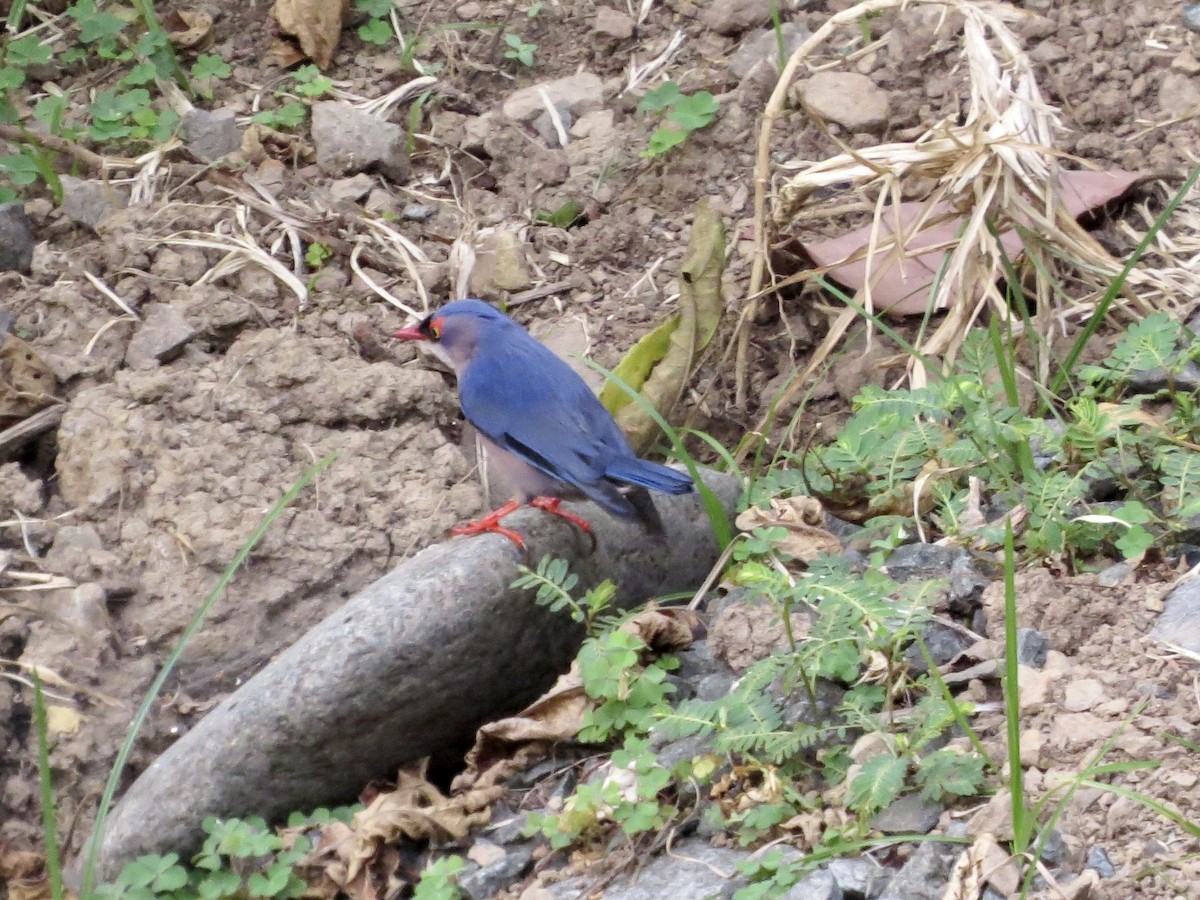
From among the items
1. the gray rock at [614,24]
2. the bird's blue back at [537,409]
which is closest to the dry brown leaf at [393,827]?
the bird's blue back at [537,409]

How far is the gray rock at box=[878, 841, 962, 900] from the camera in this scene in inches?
94.4

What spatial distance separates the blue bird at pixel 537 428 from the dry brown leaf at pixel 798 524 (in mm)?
263

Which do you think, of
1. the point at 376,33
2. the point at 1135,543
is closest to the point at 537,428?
the point at 1135,543

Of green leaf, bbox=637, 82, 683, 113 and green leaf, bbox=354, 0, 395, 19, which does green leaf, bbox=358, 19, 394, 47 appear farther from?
green leaf, bbox=637, 82, 683, 113

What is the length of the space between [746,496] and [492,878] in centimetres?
130

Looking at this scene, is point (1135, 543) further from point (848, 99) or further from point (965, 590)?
point (848, 99)

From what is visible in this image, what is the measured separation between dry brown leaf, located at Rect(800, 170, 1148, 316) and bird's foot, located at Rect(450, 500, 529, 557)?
4.19 ft

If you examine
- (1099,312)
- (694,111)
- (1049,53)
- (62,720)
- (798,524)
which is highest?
(1049,53)

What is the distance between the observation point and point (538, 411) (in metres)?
3.86

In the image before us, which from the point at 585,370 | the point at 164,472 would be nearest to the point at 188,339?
the point at 164,472

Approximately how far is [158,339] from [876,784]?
9.15ft

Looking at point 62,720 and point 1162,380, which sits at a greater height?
point 1162,380

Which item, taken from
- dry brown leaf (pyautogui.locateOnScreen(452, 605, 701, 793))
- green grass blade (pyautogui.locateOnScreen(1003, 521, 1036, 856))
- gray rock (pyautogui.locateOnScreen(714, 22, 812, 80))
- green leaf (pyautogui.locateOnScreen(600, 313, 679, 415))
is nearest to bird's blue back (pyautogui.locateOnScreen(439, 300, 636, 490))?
green leaf (pyautogui.locateOnScreen(600, 313, 679, 415))

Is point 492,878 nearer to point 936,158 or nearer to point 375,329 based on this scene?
point 375,329
